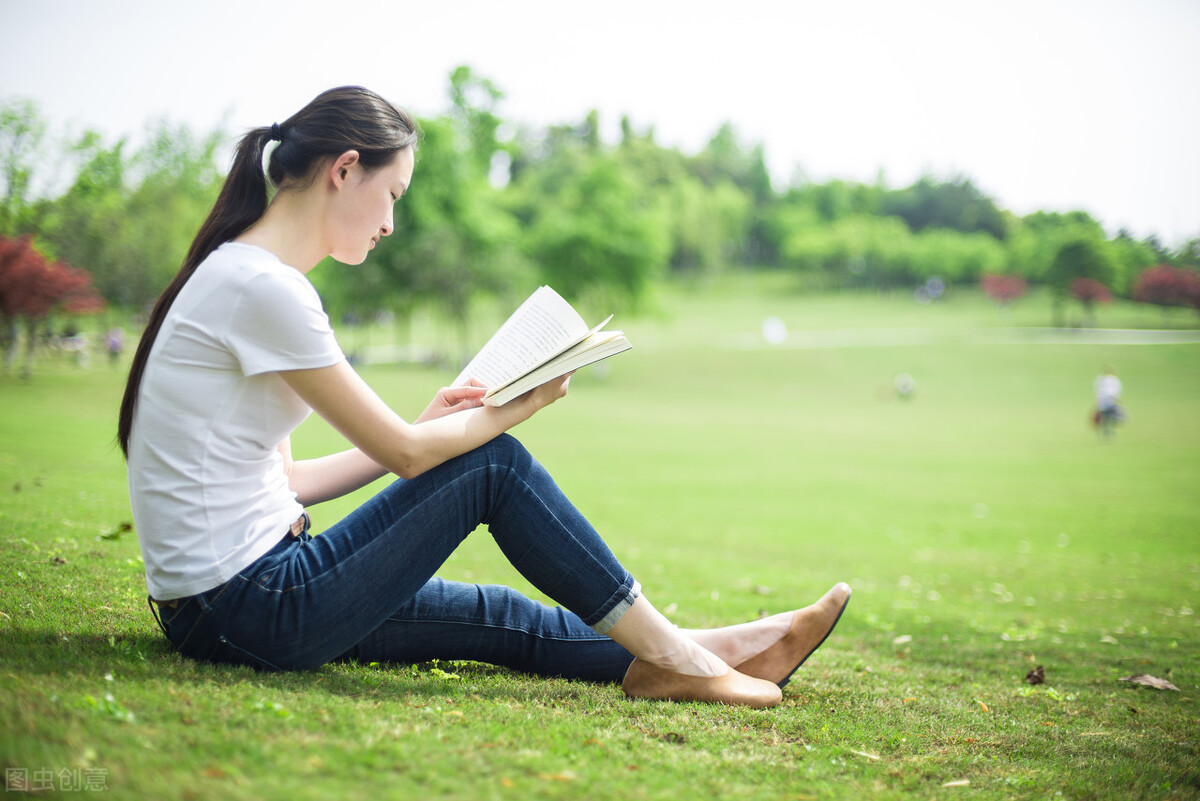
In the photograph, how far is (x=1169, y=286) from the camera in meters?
35.8

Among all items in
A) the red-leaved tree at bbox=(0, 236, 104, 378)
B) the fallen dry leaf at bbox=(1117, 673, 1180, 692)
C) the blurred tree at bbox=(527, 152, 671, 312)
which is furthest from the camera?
A: the blurred tree at bbox=(527, 152, 671, 312)

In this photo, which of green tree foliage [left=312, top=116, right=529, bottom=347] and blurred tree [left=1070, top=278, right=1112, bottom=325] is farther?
blurred tree [left=1070, top=278, right=1112, bottom=325]

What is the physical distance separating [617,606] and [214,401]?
1.40 meters

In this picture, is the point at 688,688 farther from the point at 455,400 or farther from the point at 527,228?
the point at 527,228

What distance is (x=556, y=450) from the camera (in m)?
17.4

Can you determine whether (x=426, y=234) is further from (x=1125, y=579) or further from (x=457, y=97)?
(x=1125, y=579)

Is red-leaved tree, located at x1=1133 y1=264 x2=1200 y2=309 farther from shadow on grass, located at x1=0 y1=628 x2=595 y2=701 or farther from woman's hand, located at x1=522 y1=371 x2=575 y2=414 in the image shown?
shadow on grass, located at x1=0 y1=628 x2=595 y2=701

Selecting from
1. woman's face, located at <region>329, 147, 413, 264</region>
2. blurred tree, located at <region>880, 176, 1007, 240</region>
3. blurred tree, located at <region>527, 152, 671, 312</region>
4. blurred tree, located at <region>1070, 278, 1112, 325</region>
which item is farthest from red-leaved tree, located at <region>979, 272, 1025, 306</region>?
woman's face, located at <region>329, 147, 413, 264</region>

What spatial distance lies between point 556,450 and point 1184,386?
3286cm

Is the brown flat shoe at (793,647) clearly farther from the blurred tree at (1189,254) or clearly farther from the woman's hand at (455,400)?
the blurred tree at (1189,254)

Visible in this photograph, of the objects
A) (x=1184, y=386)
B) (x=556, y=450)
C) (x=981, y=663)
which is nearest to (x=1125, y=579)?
(x=981, y=663)

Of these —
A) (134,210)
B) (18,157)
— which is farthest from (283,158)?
(134,210)

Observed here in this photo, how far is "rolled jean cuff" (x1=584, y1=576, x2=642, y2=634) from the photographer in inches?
108

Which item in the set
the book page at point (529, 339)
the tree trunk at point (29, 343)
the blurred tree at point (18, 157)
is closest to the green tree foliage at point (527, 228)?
the blurred tree at point (18, 157)
